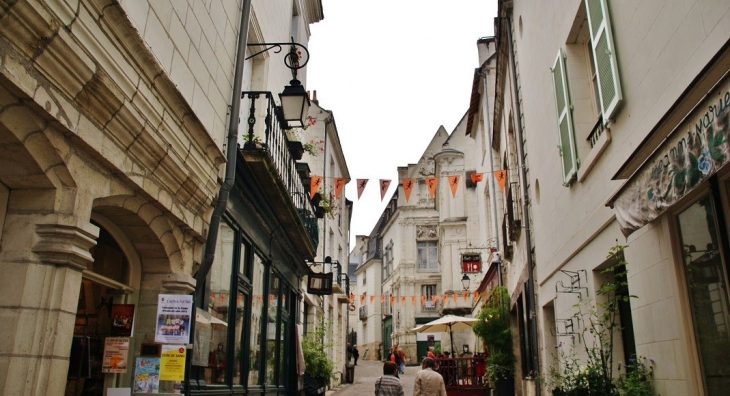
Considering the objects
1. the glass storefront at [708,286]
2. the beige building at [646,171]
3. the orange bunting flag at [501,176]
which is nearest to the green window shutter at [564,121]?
the beige building at [646,171]

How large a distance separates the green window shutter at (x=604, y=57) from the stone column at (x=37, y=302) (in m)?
4.48

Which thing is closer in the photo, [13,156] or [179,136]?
[13,156]

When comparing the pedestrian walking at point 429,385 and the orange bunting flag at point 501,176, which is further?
the orange bunting flag at point 501,176

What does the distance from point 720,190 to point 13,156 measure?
14.1 feet

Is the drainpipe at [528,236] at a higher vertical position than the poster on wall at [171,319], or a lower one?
higher

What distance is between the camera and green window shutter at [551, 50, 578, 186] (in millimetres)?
7003

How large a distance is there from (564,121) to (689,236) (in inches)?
120

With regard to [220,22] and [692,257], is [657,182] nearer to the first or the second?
[692,257]

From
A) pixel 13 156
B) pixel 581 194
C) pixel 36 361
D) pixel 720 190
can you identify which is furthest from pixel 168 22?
pixel 581 194

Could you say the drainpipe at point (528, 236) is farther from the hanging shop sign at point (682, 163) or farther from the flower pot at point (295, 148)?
the hanging shop sign at point (682, 163)

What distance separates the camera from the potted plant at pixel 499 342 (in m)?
→ 13.1

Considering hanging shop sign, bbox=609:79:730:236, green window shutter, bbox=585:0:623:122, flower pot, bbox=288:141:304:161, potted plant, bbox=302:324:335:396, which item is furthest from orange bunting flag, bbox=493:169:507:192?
hanging shop sign, bbox=609:79:730:236

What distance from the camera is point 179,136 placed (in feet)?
16.7

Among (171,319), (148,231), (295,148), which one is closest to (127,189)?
(148,231)
